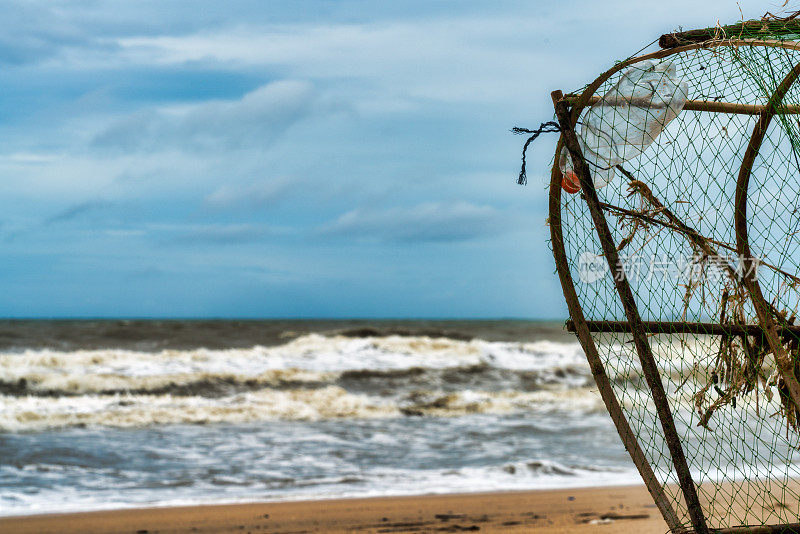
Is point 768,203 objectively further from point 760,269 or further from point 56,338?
point 56,338

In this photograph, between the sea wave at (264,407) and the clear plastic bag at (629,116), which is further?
the sea wave at (264,407)

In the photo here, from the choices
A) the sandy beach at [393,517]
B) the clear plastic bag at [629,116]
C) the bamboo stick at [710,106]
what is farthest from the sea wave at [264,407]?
the bamboo stick at [710,106]

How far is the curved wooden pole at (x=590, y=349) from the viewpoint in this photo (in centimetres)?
334

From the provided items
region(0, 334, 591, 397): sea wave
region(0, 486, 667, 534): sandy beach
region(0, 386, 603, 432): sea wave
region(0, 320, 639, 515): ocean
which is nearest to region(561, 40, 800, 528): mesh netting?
region(0, 486, 667, 534): sandy beach

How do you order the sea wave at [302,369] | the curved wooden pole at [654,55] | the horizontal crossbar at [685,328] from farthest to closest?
the sea wave at [302,369] < the horizontal crossbar at [685,328] < the curved wooden pole at [654,55]

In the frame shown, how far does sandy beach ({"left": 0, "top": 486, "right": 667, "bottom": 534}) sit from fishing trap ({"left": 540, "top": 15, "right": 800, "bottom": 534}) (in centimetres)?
244

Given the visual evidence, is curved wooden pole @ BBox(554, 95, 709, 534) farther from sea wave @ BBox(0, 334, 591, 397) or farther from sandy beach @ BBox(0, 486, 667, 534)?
sea wave @ BBox(0, 334, 591, 397)

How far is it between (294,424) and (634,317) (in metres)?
8.33

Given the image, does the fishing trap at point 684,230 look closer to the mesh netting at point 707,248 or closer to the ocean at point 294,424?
the mesh netting at point 707,248

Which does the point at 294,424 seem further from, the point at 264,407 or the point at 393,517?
the point at 393,517

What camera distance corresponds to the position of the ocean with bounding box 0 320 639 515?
7.06 metres

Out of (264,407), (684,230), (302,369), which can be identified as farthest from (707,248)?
(302,369)

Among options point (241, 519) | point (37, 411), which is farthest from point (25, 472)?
point (37, 411)

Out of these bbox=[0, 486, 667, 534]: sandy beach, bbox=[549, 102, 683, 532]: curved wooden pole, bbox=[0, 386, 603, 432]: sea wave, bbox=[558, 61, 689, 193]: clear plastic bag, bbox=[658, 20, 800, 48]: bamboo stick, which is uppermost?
bbox=[658, 20, 800, 48]: bamboo stick
